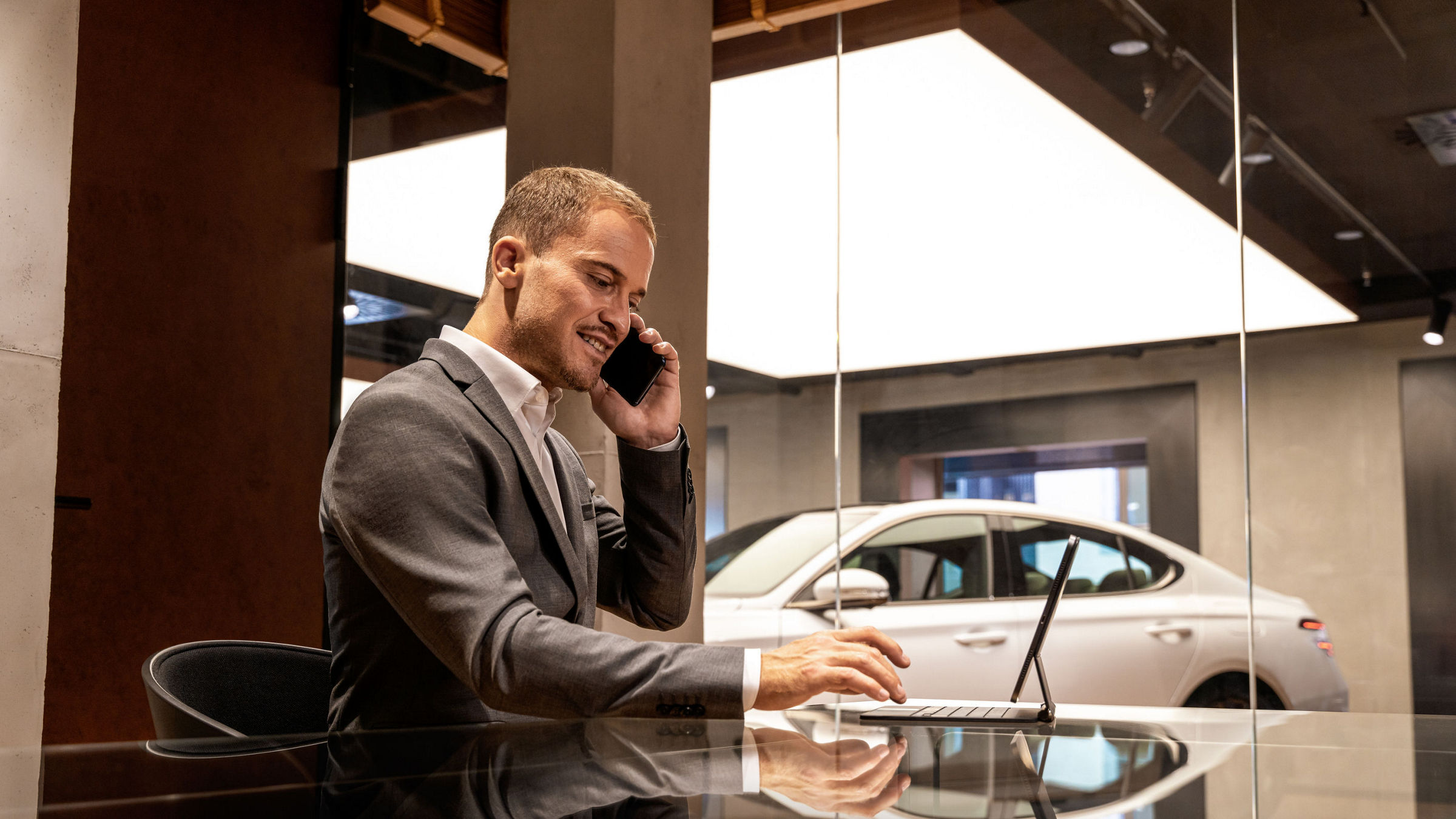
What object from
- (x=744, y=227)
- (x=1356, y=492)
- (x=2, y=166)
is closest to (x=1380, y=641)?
(x=1356, y=492)

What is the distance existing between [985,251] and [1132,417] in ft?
2.45

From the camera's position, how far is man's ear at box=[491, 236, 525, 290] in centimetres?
165

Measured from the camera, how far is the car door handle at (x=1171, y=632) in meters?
3.50

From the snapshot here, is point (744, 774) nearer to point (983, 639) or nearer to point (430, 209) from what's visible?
point (983, 639)

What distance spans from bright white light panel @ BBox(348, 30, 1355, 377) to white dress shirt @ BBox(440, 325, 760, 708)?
244 cm

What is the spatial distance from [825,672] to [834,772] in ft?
1.08

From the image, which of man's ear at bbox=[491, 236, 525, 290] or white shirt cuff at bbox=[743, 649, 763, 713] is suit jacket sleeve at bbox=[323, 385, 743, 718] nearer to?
white shirt cuff at bbox=[743, 649, 763, 713]

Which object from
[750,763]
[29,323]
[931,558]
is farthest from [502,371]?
[931,558]

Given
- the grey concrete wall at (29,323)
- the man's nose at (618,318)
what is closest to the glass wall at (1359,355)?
the man's nose at (618,318)

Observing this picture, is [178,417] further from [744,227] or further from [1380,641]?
[1380,641]

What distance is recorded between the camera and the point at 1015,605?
12.3ft

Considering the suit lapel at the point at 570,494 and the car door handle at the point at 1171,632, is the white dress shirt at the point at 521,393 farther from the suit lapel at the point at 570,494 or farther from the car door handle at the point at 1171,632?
the car door handle at the point at 1171,632

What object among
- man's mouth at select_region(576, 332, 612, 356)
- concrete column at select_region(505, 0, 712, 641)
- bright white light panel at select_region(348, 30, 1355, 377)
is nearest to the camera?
man's mouth at select_region(576, 332, 612, 356)

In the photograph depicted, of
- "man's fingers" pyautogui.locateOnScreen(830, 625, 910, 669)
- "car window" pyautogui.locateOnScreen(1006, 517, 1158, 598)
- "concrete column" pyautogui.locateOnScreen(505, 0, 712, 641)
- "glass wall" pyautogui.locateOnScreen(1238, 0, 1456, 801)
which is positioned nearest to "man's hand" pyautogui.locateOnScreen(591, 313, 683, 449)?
"man's fingers" pyautogui.locateOnScreen(830, 625, 910, 669)
